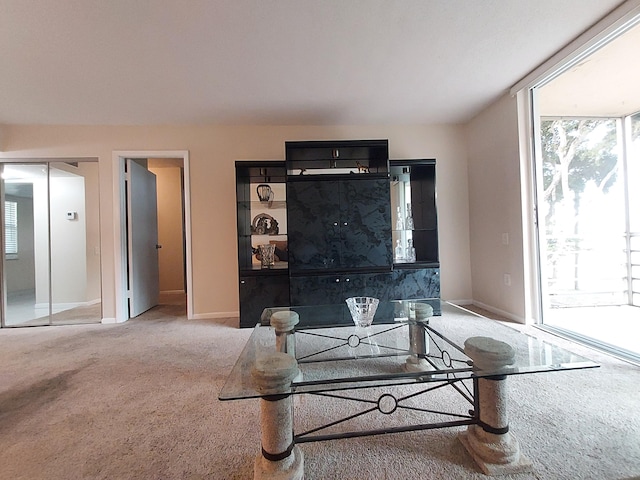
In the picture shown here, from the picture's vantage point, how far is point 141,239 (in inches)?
149

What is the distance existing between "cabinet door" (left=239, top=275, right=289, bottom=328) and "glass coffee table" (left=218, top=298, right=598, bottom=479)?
982 mm

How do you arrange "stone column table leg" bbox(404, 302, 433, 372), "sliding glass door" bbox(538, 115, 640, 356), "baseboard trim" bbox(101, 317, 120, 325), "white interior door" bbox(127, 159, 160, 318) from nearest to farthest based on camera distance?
1. "stone column table leg" bbox(404, 302, 433, 372)
2. "sliding glass door" bbox(538, 115, 640, 356)
3. "baseboard trim" bbox(101, 317, 120, 325)
4. "white interior door" bbox(127, 159, 160, 318)

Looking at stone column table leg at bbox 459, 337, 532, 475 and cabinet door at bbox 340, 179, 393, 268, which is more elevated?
cabinet door at bbox 340, 179, 393, 268

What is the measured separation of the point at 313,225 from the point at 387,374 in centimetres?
209

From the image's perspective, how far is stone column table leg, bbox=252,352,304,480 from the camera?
97 centimetres

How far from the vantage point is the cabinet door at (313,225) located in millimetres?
3027

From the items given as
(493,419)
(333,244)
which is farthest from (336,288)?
(493,419)

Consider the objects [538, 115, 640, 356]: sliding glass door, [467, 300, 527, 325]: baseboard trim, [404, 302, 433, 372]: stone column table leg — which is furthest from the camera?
[538, 115, 640, 356]: sliding glass door

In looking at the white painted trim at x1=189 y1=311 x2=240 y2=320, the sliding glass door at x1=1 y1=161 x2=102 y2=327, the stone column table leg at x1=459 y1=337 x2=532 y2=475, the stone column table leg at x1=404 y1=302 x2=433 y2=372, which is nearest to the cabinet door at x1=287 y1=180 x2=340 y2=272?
the white painted trim at x1=189 y1=311 x2=240 y2=320

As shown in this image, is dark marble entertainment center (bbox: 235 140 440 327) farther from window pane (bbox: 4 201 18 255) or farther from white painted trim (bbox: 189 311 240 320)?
window pane (bbox: 4 201 18 255)

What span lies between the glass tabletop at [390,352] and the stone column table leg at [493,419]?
39 mm

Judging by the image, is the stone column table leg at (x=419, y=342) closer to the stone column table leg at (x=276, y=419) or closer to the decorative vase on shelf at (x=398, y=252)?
the stone column table leg at (x=276, y=419)

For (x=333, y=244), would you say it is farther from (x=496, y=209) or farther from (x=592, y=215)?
(x=592, y=215)

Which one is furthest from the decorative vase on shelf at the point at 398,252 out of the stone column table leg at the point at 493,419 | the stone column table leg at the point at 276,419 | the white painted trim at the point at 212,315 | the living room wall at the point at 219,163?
the stone column table leg at the point at 276,419
